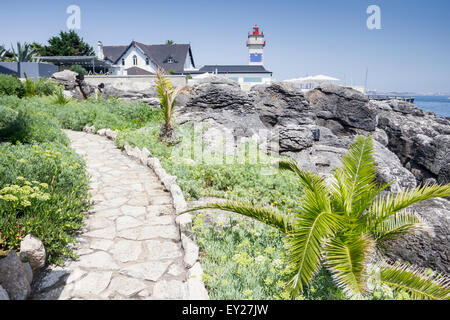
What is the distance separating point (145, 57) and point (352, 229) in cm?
4666

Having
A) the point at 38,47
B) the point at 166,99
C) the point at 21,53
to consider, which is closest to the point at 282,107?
the point at 166,99

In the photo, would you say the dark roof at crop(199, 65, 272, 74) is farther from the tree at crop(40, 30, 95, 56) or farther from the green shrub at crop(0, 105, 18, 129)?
the green shrub at crop(0, 105, 18, 129)

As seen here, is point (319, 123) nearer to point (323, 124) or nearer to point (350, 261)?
point (323, 124)

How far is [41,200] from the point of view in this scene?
11.8 feet

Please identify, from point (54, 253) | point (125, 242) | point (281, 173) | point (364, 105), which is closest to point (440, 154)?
point (364, 105)

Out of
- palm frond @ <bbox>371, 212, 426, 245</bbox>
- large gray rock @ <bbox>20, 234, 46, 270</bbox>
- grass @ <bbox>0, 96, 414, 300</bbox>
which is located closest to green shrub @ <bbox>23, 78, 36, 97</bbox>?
grass @ <bbox>0, 96, 414, 300</bbox>

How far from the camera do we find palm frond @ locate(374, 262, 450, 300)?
8.25ft

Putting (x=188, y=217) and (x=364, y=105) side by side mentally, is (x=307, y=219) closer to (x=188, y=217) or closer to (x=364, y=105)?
(x=188, y=217)

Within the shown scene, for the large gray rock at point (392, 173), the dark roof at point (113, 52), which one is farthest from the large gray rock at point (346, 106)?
the dark roof at point (113, 52)

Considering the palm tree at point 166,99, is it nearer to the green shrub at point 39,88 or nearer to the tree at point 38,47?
the green shrub at point 39,88

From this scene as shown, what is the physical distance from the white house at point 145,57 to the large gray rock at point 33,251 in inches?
1623

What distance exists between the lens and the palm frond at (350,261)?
2.54 m

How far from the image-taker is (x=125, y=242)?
3.87 metres

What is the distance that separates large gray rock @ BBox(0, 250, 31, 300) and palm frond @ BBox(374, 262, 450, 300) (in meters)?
3.45
